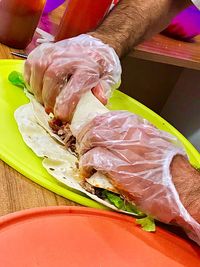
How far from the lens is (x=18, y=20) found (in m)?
0.99

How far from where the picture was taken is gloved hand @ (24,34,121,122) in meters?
0.77

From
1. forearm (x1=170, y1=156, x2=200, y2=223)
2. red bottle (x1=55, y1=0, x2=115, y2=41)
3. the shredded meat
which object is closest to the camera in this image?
forearm (x1=170, y1=156, x2=200, y2=223)

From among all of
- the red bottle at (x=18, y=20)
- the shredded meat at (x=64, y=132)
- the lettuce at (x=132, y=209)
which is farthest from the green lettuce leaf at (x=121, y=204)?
the red bottle at (x=18, y=20)

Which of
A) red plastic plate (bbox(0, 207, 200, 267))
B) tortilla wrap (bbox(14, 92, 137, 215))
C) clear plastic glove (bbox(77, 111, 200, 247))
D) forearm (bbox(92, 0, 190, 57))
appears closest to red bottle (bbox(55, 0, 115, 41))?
forearm (bbox(92, 0, 190, 57))

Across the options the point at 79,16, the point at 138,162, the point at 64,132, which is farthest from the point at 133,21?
the point at 138,162

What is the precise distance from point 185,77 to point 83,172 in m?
1.24

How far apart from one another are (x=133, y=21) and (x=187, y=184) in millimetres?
577

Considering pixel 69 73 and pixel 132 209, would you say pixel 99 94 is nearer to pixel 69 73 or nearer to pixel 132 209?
pixel 69 73

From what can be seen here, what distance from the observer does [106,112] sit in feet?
2.33

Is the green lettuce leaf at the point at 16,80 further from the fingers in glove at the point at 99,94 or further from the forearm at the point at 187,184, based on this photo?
the forearm at the point at 187,184

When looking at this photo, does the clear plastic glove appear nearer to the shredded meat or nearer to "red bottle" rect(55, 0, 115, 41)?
the shredded meat

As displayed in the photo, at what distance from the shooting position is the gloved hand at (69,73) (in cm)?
77

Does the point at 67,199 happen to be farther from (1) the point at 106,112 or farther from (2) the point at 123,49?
(2) the point at 123,49

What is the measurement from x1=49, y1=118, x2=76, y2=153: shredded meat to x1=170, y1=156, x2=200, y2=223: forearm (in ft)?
0.67
